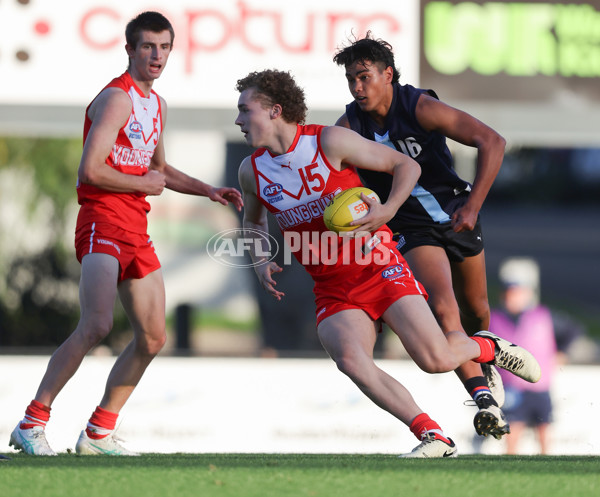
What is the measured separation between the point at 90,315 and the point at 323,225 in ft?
4.05

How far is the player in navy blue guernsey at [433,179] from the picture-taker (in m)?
5.71

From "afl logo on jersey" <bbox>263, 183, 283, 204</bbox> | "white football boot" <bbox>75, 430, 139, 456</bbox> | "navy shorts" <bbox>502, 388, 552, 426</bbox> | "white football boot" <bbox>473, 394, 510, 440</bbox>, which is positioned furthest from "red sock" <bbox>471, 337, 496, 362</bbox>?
"navy shorts" <bbox>502, 388, 552, 426</bbox>

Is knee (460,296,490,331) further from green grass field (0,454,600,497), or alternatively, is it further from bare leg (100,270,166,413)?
bare leg (100,270,166,413)

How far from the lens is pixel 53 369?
5445 millimetres

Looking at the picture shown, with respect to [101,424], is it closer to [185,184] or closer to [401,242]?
[185,184]

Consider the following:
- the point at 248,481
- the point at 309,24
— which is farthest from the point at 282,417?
the point at 248,481

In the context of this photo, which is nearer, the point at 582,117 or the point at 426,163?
the point at 426,163

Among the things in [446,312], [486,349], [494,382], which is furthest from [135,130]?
[494,382]

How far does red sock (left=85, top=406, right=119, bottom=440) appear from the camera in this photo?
5672 mm

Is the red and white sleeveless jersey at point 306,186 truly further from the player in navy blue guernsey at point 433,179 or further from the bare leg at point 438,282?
the bare leg at point 438,282

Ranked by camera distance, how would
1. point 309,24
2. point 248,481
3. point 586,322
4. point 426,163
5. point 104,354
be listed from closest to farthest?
1. point 248,481
2. point 426,163
3. point 309,24
4. point 104,354
5. point 586,322

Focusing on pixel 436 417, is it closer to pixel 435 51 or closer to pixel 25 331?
pixel 435 51

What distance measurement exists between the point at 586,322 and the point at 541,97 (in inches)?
939

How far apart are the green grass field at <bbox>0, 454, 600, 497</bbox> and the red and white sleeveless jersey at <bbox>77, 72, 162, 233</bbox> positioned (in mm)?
1220
